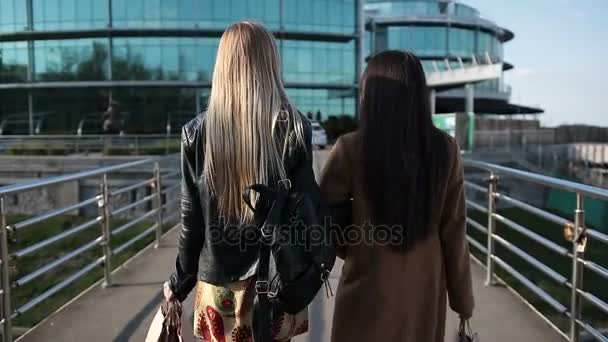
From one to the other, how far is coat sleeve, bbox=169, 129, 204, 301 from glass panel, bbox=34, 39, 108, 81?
43.0 metres

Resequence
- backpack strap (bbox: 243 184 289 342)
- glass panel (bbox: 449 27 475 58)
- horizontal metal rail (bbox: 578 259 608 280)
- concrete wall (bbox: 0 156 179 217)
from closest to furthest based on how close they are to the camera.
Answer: backpack strap (bbox: 243 184 289 342) < horizontal metal rail (bbox: 578 259 608 280) < concrete wall (bbox: 0 156 179 217) < glass panel (bbox: 449 27 475 58)

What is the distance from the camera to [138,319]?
4.21 m

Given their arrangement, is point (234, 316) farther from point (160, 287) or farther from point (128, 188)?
point (128, 188)

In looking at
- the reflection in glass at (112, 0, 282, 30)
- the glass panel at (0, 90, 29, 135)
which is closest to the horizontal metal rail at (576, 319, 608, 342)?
the reflection in glass at (112, 0, 282, 30)

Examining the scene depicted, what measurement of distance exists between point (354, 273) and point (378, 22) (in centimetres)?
5239

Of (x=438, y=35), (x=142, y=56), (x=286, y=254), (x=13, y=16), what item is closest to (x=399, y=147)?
(x=286, y=254)

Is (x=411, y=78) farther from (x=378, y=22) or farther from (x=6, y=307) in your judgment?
(x=378, y=22)

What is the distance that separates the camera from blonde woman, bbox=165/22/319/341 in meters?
2.06

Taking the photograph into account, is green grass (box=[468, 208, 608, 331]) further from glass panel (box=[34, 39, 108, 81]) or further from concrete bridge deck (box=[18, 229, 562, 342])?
glass panel (box=[34, 39, 108, 81])

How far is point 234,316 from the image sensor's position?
7.18 feet

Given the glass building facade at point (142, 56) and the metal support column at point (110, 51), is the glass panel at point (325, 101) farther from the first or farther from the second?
the metal support column at point (110, 51)

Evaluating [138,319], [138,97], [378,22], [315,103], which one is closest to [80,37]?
[138,97]

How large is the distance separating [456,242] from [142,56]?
42.6 m

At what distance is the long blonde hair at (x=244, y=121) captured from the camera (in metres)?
2.06
